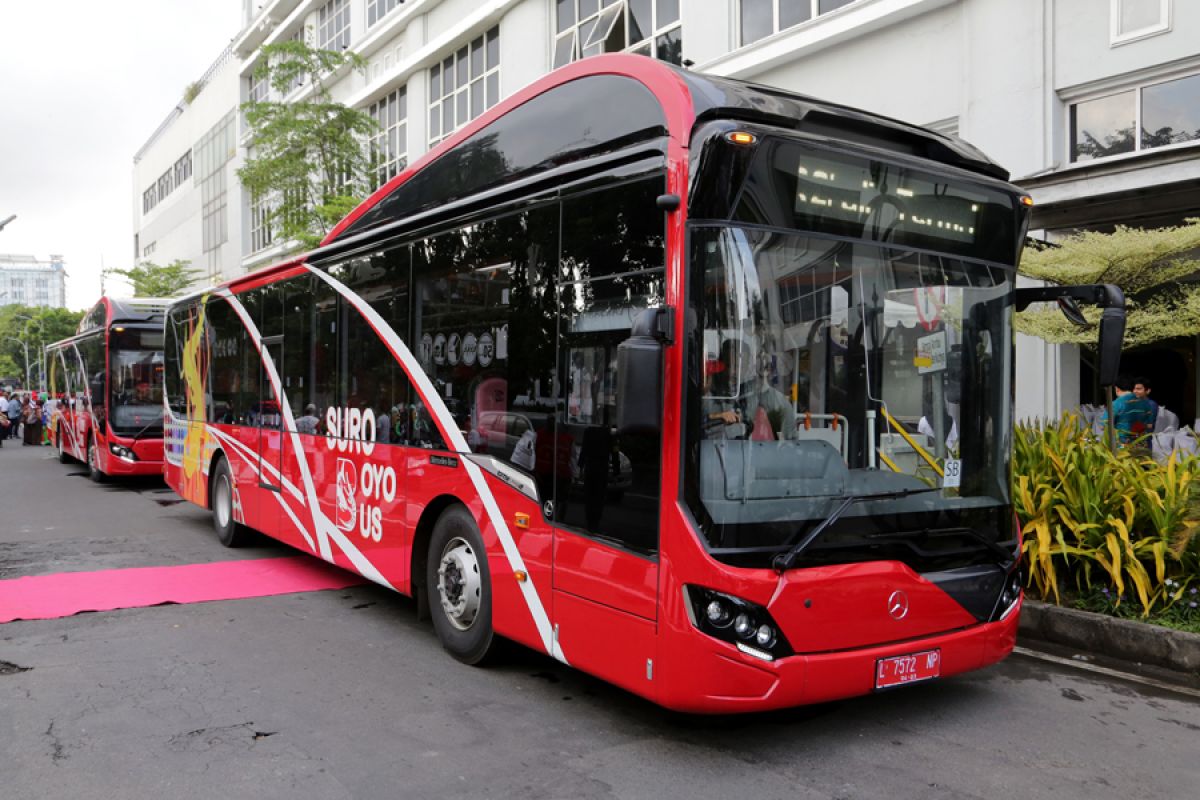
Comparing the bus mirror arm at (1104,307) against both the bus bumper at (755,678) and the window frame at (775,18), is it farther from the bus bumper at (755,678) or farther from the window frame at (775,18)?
the window frame at (775,18)

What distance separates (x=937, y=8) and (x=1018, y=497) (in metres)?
8.49

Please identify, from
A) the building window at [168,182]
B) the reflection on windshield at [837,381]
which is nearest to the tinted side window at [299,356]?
the reflection on windshield at [837,381]

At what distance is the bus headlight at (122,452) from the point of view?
1689cm

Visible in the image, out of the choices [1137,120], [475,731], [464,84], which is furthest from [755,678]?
[464,84]

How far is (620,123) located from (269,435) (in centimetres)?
572

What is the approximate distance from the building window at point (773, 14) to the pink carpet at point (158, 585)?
1091 centimetres

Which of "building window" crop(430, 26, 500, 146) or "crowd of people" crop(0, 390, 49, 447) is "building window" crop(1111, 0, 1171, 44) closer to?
"building window" crop(430, 26, 500, 146)

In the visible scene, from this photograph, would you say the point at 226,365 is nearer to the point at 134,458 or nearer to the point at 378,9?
the point at 134,458

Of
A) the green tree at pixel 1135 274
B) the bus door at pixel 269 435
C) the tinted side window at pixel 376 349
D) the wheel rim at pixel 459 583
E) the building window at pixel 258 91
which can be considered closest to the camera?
the wheel rim at pixel 459 583

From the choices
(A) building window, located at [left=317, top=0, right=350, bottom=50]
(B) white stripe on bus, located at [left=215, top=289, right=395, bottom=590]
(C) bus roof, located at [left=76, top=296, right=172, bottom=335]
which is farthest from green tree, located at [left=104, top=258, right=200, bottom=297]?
(B) white stripe on bus, located at [left=215, top=289, right=395, bottom=590]

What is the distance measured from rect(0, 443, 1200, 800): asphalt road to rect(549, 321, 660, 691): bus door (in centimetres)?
49

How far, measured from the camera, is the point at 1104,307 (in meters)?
4.80

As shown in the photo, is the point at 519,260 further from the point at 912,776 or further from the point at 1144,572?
the point at 1144,572

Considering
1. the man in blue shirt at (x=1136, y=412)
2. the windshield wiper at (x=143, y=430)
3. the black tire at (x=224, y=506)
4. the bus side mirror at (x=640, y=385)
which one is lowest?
the black tire at (x=224, y=506)
